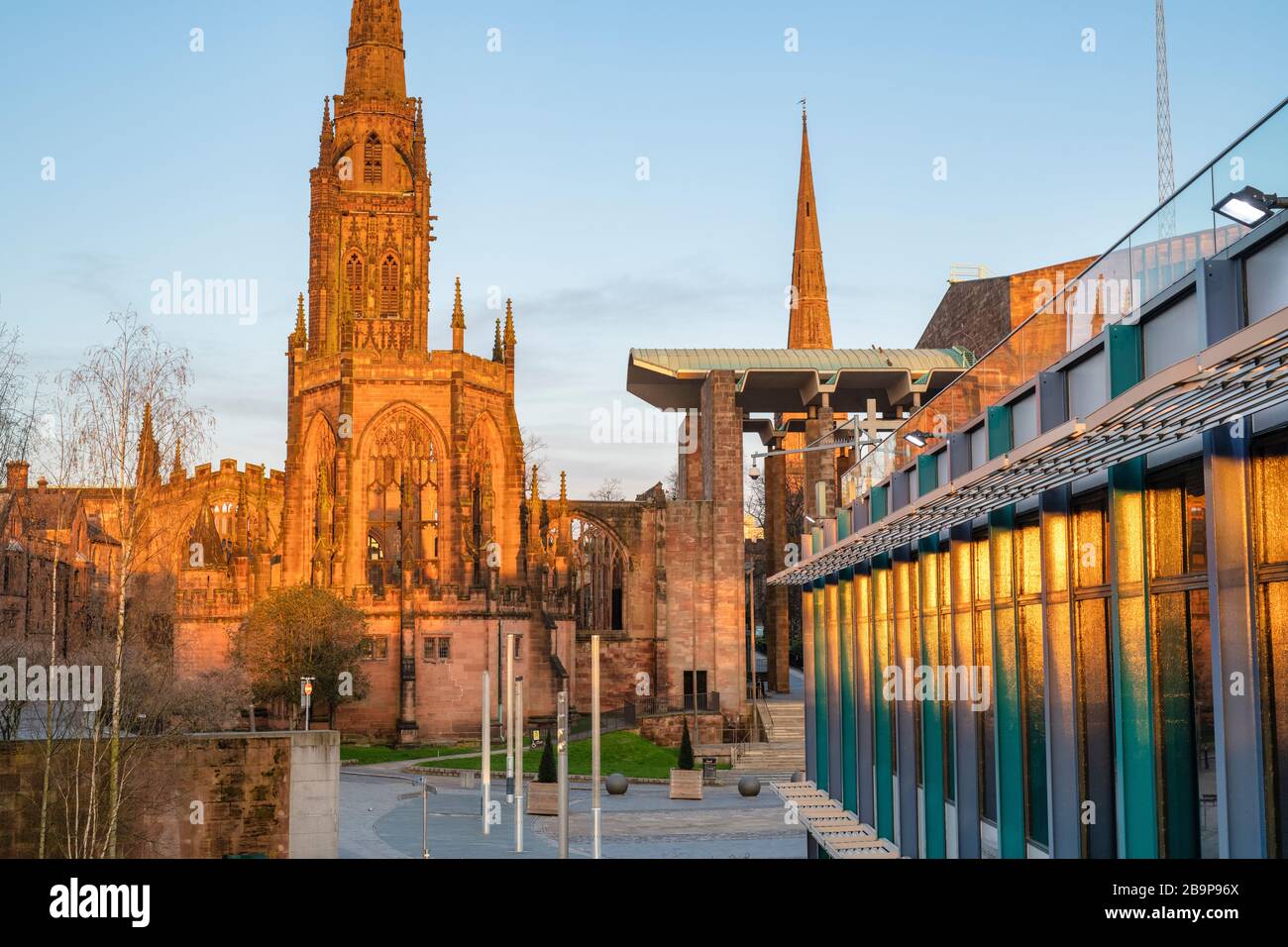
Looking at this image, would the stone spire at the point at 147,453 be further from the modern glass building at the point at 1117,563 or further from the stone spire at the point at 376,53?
the stone spire at the point at 376,53

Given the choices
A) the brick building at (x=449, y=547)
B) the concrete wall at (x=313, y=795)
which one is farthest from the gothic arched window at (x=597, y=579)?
the concrete wall at (x=313, y=795)

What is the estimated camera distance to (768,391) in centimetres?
7144

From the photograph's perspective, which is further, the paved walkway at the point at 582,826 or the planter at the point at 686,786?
the planter at the point at 686,786

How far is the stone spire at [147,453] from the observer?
24.0m

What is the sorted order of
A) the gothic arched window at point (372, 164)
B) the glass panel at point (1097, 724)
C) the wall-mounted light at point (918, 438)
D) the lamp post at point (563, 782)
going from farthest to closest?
the gothic arched window at point (372, 164), the lamp post at point (563, 782), the wall-mounted light at point (918, 438), the glass panel at point (1097, 724)

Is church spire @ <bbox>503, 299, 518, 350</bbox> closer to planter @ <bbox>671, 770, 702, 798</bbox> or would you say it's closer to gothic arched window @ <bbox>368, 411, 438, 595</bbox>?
gothic arched window @ <bbox>368, 411, 438, 595</bbox>

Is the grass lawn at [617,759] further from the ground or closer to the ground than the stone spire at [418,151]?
closer to the ground

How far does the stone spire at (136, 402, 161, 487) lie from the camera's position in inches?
943

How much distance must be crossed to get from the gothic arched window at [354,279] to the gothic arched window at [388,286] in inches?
47.7

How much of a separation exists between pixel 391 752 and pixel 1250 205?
5549 centimetres

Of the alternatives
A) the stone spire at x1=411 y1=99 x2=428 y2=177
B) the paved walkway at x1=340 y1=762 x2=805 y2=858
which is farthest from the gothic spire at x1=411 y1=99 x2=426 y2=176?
the paved walkway at x1=340 y1=762 x2=805 y2=858
